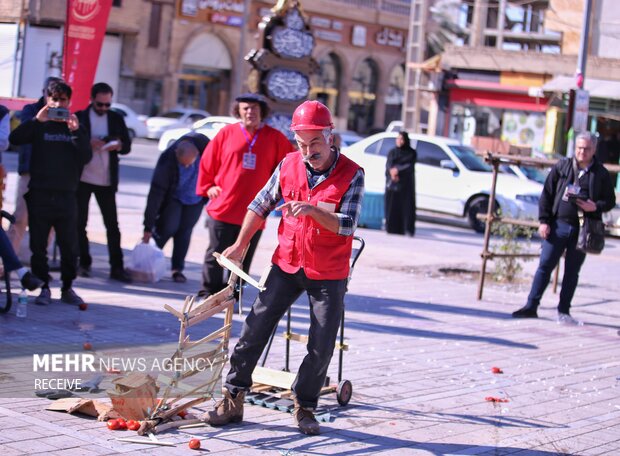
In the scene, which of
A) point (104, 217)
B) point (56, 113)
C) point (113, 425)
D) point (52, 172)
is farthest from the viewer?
point (104, 217)

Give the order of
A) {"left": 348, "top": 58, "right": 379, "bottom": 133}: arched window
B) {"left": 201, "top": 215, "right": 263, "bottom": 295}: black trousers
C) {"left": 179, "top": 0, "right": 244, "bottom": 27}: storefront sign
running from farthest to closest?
{"left": 348, "top": 58, "right": 379, "bottom": 133}: arched window, {"left": 179, "top": 0, "right": 244, "bottom": 27}: storefront sign, {"left": 201, "top": 215, "right": 263, "bottom": 295}: black trousers

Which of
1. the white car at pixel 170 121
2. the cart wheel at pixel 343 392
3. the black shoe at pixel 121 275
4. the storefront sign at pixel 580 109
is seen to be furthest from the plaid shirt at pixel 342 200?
the white car at pixel 170 121

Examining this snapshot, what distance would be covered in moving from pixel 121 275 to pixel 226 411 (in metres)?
5.09

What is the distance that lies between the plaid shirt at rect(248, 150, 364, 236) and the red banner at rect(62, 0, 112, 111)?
4738mm

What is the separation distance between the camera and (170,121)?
143 feet

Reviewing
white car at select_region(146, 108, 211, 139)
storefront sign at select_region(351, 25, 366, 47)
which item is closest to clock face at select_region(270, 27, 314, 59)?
white car at select_region(146, 108, 211, 139)

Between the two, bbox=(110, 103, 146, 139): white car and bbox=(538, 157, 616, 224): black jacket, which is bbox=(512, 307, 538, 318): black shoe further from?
bbox=(110, 103, 146, 139): white car

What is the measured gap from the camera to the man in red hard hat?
611 centimetres

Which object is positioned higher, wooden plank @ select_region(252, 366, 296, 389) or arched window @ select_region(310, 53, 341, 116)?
arched window @ select_region(310, 53, 341, 116)

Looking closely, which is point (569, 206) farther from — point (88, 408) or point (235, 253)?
point (88, 408)

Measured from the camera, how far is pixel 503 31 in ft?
157

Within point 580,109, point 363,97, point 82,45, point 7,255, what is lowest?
point 7,255

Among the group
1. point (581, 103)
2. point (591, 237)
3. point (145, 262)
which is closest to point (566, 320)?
point (591, 237)

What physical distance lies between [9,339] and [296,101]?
9105 mm
